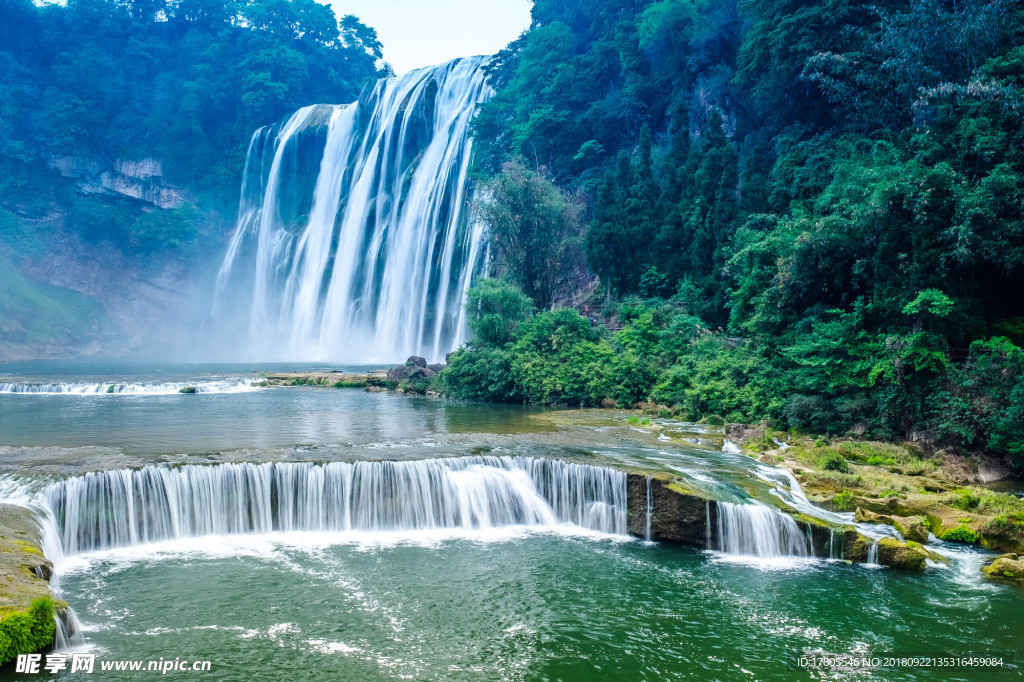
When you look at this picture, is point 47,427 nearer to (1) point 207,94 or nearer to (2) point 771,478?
(2) point 771,478

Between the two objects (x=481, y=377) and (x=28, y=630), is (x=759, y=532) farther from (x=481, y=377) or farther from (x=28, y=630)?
(x=481, y=377)

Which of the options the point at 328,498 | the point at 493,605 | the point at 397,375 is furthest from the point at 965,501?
the point at 397,375

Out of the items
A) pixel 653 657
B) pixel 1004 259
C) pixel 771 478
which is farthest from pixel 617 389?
pixel 653 657

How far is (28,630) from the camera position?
6715 millimetres

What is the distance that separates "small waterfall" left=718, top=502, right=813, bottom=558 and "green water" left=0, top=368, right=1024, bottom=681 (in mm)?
365

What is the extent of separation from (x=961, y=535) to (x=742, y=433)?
20.0 ft

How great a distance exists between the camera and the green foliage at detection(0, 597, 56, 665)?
654cm

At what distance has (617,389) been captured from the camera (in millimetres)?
22125

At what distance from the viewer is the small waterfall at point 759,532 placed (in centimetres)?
1065

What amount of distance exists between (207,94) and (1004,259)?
6398 cm

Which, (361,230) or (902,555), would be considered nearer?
(902,555)

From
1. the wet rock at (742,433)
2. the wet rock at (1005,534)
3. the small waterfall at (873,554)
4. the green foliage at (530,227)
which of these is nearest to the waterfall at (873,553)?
the small waterfall at (873,554)

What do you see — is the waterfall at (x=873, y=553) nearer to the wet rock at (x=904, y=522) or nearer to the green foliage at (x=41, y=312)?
the wet rock at (x=904, y=522)

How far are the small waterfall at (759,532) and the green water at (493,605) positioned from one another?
37 cm
